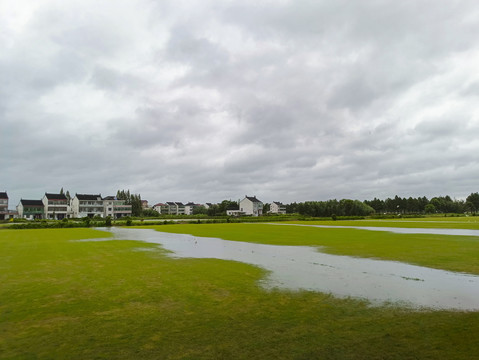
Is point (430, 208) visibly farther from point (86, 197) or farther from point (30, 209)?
point (30, 209)

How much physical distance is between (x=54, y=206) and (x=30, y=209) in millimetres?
8217

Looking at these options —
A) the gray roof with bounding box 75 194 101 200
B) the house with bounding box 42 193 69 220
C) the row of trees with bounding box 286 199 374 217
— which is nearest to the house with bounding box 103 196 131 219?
the gray roof with bounding box 75 194 101 200

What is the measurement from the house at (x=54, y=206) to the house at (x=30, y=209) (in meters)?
1.41

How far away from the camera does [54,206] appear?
128125 mm

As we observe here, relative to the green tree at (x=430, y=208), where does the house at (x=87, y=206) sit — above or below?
above

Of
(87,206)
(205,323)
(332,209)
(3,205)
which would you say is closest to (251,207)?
(332,209)

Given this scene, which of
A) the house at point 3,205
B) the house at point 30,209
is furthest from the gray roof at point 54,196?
the house at point 3,205

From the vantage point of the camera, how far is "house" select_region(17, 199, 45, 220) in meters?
124

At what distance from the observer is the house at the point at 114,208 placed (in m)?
140

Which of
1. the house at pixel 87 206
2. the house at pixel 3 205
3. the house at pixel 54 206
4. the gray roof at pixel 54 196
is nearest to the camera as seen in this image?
the house at pixel 3 205

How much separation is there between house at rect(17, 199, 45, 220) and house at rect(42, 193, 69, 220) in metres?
1.41

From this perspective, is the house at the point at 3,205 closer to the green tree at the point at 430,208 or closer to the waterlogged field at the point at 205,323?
the waterlogged field at the point at 205,323

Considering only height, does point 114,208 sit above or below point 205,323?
above

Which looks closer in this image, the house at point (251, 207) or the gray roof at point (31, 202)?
the gray roof at point (31, 202)
